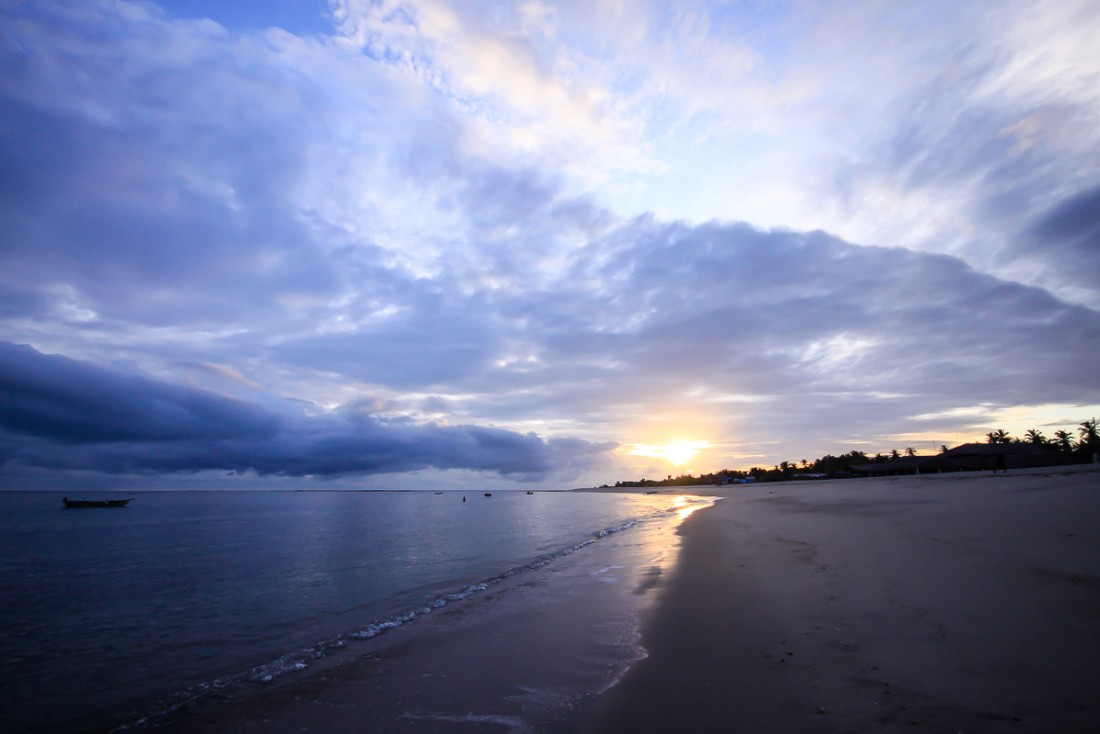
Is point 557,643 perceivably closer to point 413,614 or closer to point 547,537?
point 413,614

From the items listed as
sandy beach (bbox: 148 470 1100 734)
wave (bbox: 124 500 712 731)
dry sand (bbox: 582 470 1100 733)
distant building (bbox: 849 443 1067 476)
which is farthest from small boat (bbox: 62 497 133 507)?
distant building (bbox: 849 443 1067 476)

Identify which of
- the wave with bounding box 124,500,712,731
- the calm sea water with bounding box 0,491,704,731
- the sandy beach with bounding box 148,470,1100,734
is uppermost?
the sandy beach with bounding box 148,470,1100,734

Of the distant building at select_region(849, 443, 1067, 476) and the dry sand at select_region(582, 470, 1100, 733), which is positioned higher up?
the distant building at select_region(849, 443, 1067, 476)

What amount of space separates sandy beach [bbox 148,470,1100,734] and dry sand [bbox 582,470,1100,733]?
0.03 metres

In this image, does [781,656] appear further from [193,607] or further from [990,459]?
[990,459]

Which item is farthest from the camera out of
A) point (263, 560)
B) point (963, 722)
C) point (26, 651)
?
point (263, 560)

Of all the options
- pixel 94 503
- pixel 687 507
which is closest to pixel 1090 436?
pixel 687 507

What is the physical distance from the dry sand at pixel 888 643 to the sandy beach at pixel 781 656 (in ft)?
0.11

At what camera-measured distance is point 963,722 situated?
490cm

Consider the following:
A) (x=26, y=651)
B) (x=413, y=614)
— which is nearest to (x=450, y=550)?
(x=413, y=614)

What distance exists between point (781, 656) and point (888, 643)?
1.52 m

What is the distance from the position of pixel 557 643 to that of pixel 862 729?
18.5 feet

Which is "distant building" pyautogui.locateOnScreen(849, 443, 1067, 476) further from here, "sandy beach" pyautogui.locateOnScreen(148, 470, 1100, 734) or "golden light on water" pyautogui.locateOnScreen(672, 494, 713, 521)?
"sandy beach" pyautogui.locateOnScreen(148, 470, 1100, 734)

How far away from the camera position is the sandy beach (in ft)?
18.1
